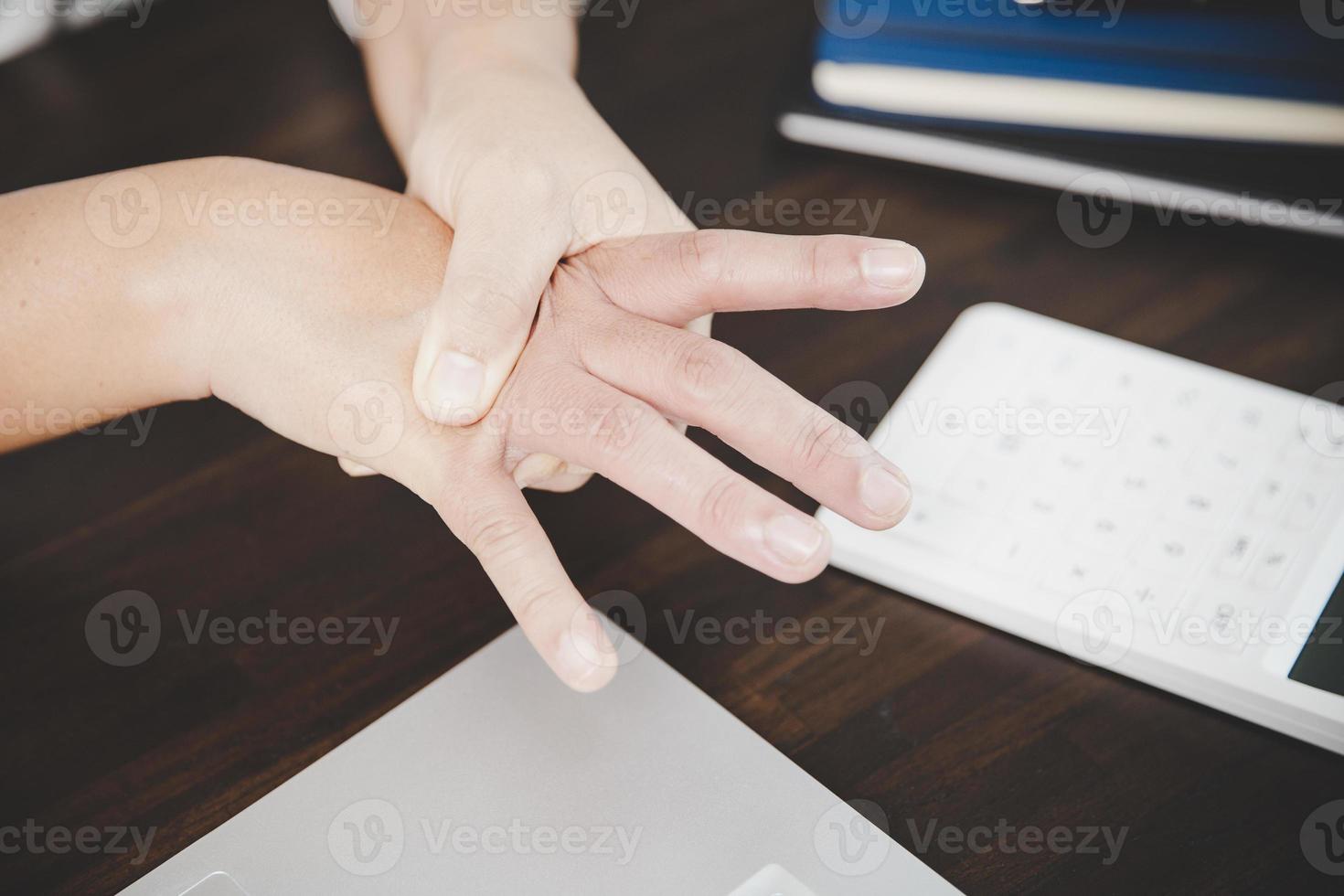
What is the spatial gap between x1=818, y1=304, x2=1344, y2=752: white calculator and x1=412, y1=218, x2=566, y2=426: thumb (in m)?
0.19

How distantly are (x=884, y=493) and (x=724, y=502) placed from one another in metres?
0.07

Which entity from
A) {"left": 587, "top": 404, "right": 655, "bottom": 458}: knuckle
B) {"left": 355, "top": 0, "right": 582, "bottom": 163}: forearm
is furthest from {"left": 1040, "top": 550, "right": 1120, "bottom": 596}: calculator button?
{"left": 355, "top": 0, "right": 582, "bottom": 163}: forearm

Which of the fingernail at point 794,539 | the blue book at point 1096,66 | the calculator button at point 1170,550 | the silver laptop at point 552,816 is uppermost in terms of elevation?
the blue book at point 1096,66

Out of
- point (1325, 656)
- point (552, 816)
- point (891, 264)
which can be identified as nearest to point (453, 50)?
point (891, 264)

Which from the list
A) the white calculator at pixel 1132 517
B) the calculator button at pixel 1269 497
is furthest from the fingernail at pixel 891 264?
the calculator button at pixel 1269 497

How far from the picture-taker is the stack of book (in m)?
0.70

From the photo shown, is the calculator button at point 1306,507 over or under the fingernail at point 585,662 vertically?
over

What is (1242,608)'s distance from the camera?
0.53 meters

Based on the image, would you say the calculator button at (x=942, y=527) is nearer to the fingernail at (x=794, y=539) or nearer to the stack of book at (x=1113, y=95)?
the fingernail at (x=794, y=539)

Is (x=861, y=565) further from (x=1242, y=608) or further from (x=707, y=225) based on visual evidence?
(x=707, y=225)

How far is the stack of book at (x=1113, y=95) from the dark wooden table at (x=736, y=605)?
0.08 ft

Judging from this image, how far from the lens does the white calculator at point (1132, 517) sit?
1.69ft

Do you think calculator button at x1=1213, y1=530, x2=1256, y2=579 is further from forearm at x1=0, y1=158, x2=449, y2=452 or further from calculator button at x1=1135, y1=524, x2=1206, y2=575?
forearm at x1=0, y1=158, x2=449, y2=452

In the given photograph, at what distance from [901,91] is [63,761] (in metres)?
0.65
